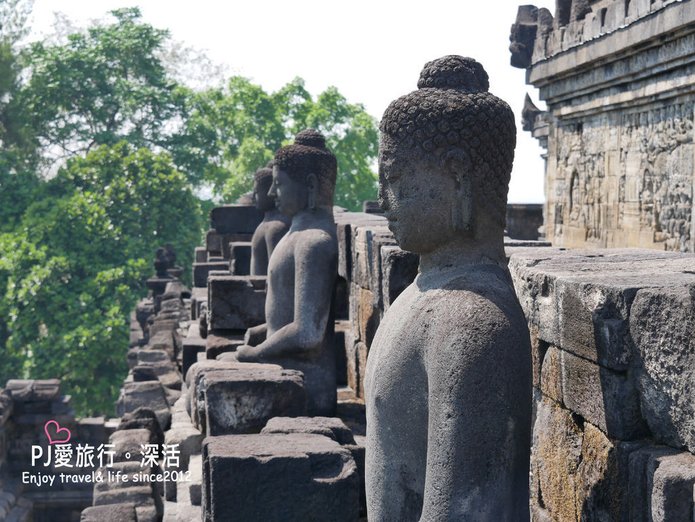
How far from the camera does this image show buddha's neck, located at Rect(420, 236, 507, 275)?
9.26ft

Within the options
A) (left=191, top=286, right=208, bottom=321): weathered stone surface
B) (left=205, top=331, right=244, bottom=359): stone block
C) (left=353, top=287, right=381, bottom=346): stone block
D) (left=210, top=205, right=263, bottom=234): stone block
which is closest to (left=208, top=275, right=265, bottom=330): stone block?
(left=205, top=331, right=244, bottom=359): stone block

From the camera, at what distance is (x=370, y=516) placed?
2.88m

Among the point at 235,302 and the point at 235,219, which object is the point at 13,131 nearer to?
the point at 235,219

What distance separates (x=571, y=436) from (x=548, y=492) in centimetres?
27

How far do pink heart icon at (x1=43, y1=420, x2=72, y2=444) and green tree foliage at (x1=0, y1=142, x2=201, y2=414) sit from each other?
10.6 metres

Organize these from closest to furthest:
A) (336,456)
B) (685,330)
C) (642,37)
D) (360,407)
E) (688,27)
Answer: (685,330) < (336,456) < (360,407) < (688,27) < (642,37)

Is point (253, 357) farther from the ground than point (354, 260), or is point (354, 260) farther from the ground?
point (354, 260)

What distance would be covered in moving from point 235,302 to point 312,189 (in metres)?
1.64

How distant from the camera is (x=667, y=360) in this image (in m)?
2.51

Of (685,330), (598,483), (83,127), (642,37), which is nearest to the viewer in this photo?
(685,330)

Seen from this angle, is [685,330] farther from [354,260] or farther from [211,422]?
[354,260]

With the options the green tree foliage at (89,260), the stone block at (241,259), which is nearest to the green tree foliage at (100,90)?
the green tree foliage at (89,260)

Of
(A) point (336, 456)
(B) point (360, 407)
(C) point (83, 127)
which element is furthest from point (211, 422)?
(C) point (83, 127)

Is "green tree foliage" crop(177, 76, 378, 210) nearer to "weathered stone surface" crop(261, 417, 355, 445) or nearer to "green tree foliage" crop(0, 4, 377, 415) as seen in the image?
"green tree foliage" crop(0, 4, 377, 415)
